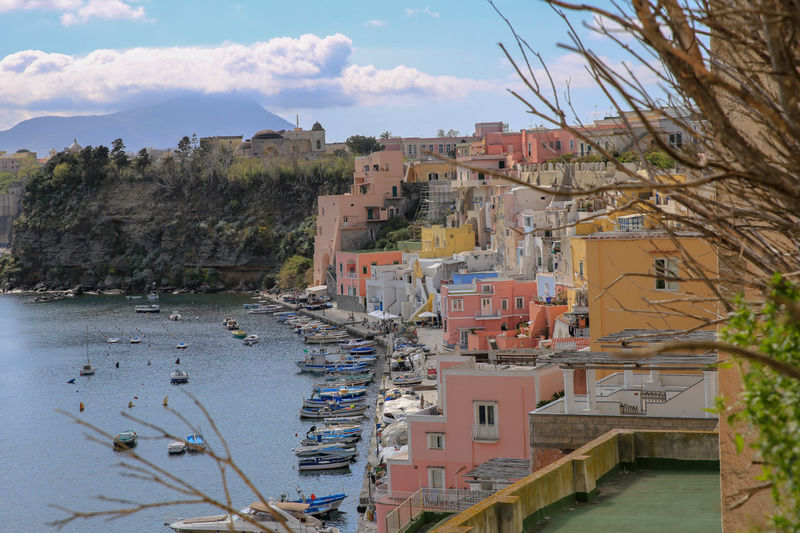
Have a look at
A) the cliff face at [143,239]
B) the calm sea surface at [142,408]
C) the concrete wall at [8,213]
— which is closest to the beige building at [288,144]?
the cliff face at [143,239]

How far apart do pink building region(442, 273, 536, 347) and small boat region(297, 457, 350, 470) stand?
9042 mm

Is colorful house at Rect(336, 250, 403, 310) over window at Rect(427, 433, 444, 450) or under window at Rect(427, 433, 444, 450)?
over

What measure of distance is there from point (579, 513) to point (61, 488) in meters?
17.5

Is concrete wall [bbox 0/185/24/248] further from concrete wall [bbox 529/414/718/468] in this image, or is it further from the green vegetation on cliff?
concrete wall [bbox 529/414/718/468]

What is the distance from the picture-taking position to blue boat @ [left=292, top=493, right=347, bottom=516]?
17.8m

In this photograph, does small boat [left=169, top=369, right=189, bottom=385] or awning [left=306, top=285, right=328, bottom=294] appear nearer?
small boat [left=169, top=369, right=189, bottom=385]

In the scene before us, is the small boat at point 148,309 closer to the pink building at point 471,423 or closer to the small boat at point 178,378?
the small boat at point 178,378

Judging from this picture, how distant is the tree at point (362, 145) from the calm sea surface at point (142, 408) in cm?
2512

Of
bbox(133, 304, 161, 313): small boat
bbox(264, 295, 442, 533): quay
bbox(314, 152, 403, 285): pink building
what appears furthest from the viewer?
bbox(133, 304, 161, 313): small boat

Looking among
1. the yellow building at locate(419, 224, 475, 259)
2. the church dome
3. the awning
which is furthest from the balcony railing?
the church dome

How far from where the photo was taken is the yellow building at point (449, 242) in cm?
3965

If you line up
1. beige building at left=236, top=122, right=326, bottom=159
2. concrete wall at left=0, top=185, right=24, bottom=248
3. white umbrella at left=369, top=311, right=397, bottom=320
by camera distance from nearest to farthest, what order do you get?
white umbrella at left=369, top=311, right=397, bottom=320 < beige building at left=236, top=122, right=326, bottom=159 < concrete wall at left=0, top=185, right=24, bottom=248

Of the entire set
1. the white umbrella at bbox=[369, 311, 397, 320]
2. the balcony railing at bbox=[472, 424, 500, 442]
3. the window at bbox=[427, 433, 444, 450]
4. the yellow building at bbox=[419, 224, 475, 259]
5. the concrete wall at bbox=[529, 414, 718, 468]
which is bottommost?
the white umbrella at bbox=[369, 311, 397, 320]

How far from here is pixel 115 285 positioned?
6481 cm
